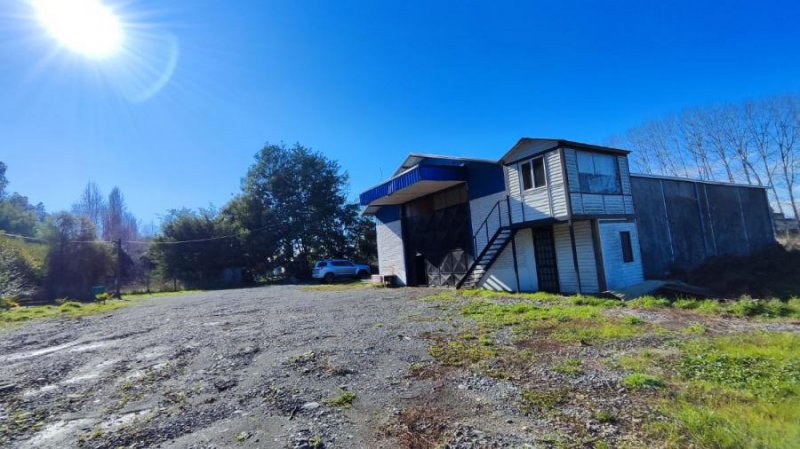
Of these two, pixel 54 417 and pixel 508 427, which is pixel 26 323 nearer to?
pixel 54 417

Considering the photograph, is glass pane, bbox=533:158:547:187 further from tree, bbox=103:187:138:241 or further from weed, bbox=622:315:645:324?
tree, bbox=103:187:138:241

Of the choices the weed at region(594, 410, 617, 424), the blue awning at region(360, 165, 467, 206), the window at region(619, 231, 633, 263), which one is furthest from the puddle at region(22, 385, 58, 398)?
the window at region(619, 231, 633, 263)

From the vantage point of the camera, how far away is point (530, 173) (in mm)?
12922

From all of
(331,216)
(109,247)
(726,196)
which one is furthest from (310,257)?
(726,196)

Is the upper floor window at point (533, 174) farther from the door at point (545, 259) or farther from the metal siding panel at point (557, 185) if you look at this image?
the door at point (545, 259)

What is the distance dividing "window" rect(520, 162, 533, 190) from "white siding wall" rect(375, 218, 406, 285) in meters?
8.73

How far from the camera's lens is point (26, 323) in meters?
11.8

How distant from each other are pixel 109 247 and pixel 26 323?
18.1 meters

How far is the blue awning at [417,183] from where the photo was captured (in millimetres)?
15328

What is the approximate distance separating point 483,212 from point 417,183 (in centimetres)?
312

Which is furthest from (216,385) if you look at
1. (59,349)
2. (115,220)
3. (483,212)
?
(115,220)

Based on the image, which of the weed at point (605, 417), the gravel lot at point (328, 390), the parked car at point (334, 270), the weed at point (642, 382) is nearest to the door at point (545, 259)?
the gravel lot at point (328, 390)

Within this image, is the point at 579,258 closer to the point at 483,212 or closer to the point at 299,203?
the point at 483,212

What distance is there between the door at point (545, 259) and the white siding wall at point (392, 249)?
8.41m
